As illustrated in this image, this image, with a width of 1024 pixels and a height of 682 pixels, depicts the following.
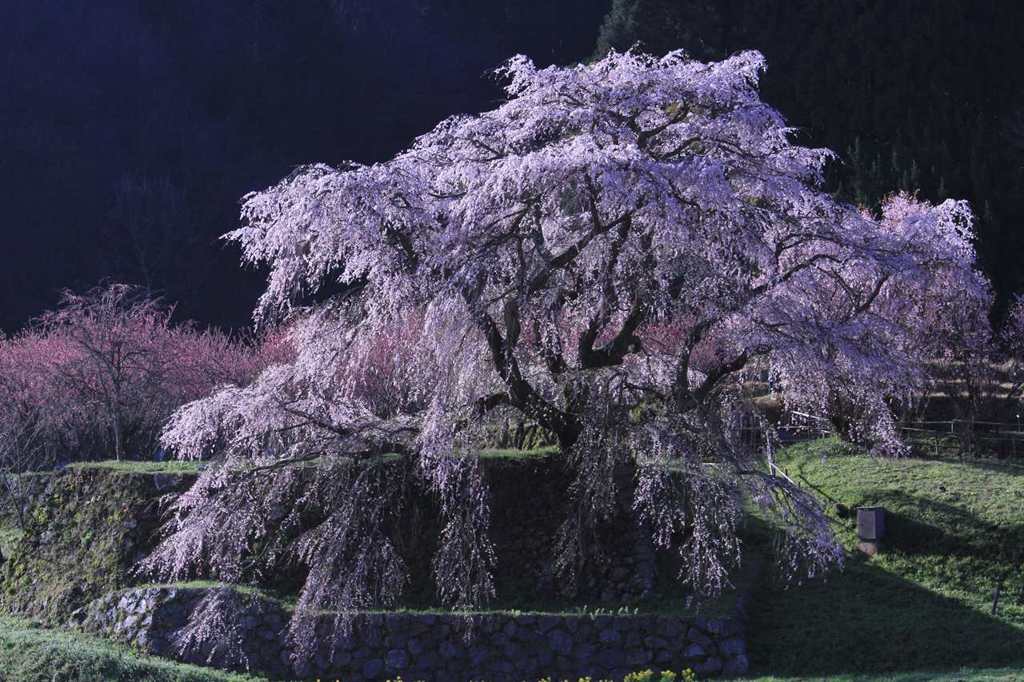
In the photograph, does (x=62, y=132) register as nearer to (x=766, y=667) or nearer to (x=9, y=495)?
(x=9, y=495)

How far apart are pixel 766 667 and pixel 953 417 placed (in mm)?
8200

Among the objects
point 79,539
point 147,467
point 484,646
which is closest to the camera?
point 484,646

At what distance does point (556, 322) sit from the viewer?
1154 centimetres

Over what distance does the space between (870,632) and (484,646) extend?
3583 mm

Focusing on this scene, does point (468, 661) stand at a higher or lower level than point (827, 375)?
lower

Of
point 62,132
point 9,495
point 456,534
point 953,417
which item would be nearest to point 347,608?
point 456,534

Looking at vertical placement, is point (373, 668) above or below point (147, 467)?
below

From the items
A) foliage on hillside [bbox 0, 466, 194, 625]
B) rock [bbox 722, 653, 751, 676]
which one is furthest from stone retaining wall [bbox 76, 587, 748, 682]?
foliage on hillside [bbox 0, 466, 194, 625]

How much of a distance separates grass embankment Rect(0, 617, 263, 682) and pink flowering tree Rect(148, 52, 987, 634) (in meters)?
0.96

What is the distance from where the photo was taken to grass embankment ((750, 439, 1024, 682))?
10367 mm

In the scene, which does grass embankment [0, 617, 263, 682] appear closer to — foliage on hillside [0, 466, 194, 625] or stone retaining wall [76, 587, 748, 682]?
stone retaining wall [76, 587, 748, 682]

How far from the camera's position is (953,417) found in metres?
17.2

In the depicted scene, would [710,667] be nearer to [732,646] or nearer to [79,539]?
[732,646]

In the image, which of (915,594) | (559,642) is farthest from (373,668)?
(915,594)
